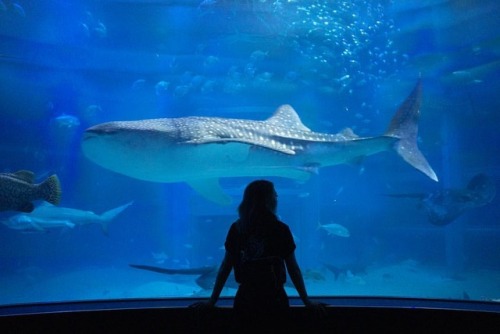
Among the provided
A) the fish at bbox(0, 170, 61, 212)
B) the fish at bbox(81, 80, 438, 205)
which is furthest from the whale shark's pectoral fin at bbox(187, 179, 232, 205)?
the fish at bbox(0, 170, 61, 212)

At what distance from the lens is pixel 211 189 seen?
23.7ft

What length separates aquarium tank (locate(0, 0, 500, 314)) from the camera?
19.7 ft

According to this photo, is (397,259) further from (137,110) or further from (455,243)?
(137,110)

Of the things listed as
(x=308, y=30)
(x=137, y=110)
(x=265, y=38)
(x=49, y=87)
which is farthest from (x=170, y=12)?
(x=137, y=110)

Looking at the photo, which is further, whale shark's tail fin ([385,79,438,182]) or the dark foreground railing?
whale shark's tail fin ([385,79,438,182])

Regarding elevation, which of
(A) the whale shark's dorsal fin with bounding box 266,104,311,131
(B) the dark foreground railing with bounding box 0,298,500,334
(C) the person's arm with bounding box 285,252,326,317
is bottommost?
(B) the dark foreground railing with bounding box 0,298,500,334

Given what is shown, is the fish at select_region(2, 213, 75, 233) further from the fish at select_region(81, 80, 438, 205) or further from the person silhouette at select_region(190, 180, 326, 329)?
the person silhouette at select_region(190, 180, 326, 329)

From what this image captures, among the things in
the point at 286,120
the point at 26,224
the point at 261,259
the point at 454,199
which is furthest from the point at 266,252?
the point at 454,199

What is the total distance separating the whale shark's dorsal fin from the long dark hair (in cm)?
433

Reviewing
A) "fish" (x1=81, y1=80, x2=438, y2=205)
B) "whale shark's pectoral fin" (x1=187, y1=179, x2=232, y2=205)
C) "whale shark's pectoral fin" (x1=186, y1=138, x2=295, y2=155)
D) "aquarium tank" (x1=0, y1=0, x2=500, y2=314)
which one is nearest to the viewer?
"fish" (x1=81, y1=80, x2=438, y2=205)

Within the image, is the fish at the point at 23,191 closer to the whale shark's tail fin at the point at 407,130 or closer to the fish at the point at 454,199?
the whale shark's tail fin at the point at 407,130

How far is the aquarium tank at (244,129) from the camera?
6.00 m

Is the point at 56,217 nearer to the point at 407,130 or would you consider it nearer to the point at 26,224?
the point at 26,224

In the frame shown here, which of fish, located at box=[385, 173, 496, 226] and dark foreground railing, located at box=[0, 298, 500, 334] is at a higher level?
fish, located at box=[385, 173, 496, 226]
